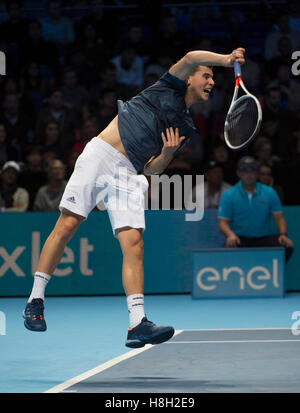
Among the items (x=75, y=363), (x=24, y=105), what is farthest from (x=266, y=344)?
(x=24, y=105)

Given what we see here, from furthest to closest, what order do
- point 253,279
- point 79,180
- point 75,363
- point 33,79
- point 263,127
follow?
point 33,79 → point 263,127 → point 253,279 → point 75,363 → point 79,180

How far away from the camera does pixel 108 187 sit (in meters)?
6.39

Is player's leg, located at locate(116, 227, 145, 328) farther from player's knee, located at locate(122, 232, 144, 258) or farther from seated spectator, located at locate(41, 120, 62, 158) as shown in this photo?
seated spectator, located at locate(41, 120, 62, 158)

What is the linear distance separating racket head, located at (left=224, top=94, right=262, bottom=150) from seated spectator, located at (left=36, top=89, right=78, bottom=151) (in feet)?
22.4

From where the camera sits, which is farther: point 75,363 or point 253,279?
point 253,279

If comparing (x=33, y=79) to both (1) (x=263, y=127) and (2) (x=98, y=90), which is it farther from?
(1) (x=263, y=127)

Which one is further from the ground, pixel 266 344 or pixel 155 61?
pixel 155 61

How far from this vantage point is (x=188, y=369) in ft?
21.6

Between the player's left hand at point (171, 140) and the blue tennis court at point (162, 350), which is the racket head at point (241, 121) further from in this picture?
the blue tennis court at point (162, 350)

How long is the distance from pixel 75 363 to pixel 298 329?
8.24ft

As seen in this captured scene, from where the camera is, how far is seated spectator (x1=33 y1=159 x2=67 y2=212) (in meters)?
11.6

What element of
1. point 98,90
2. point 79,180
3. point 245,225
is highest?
point 98,90

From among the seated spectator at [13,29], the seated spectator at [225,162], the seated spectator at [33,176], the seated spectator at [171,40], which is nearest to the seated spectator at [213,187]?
the seated spectator at [225,162]

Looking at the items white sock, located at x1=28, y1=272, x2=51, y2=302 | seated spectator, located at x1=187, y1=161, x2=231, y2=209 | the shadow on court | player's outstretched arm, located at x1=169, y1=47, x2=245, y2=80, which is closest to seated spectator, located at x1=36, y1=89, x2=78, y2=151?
seated spectator, located at x1=187, y1=161, x2=231, y2=209
